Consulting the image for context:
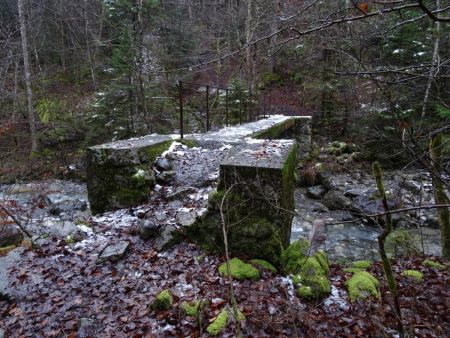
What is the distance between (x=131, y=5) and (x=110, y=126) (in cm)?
511

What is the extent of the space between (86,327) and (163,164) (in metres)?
3.12

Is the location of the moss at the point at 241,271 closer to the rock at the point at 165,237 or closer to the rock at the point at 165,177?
the rock at the point at 165,237

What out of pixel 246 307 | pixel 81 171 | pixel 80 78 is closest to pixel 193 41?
pixel 80 78

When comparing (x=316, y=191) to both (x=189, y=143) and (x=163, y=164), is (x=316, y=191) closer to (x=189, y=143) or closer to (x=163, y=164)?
(x=189, y=143)

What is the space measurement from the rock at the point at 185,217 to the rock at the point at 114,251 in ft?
2.35

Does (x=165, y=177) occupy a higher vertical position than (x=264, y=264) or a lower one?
higher

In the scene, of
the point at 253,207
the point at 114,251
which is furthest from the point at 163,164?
the point at 253,207

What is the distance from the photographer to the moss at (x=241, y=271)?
3507mm

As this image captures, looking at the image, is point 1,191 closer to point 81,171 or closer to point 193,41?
point 81,171

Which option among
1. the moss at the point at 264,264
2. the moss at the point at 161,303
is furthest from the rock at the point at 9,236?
the moss at the point at 264,264

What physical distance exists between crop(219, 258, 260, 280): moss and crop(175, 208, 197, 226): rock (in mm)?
754

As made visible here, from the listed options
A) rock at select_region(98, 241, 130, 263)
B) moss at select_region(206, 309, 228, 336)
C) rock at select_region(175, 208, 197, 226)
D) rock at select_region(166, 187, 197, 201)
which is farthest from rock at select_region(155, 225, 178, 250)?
moss at select_region(206, 309, 228, 336)

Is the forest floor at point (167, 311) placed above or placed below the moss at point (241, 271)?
below

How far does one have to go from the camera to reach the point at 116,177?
5.07 metres
